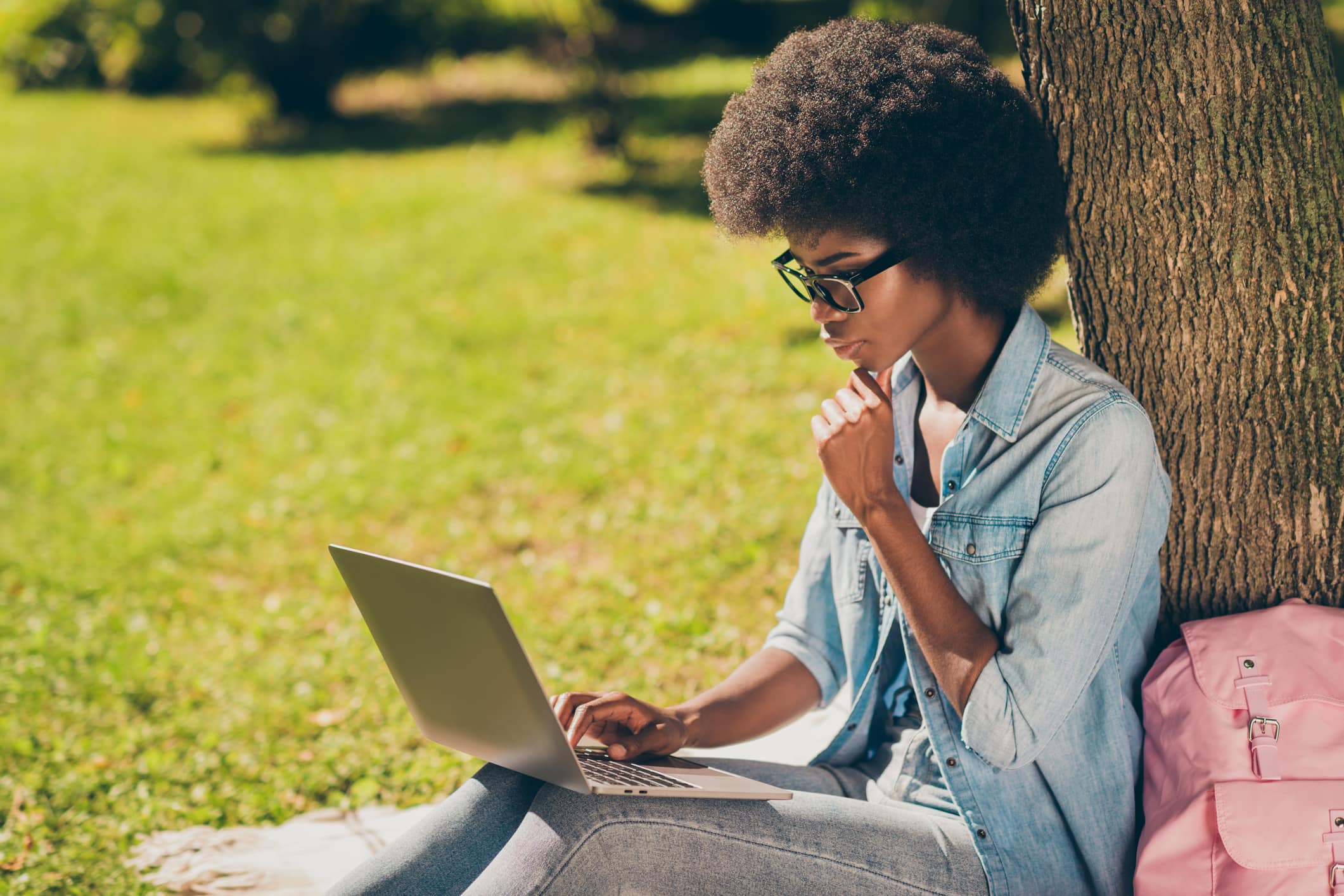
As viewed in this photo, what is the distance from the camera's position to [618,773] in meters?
2.23

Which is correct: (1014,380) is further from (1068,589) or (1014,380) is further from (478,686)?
(478,686)

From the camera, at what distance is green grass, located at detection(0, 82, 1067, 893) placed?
13.5 ft

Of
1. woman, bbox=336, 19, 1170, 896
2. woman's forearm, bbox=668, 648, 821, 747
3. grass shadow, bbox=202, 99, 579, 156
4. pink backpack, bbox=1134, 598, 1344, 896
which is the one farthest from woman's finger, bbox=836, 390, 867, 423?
grass shadow, bbox=202, 99, 579, 156

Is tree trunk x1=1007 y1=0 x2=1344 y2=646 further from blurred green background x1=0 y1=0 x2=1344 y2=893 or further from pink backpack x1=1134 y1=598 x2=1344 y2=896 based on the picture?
blurred green background x1=0 y1=0 x2=1344 y2=893

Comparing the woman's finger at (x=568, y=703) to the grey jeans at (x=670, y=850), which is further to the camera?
the woman's finger at (x=568, y=703)

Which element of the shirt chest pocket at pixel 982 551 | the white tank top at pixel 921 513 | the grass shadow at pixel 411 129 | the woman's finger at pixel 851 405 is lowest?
the grass shadow at pixel 411 129

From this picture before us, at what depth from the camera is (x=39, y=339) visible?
26.9ft

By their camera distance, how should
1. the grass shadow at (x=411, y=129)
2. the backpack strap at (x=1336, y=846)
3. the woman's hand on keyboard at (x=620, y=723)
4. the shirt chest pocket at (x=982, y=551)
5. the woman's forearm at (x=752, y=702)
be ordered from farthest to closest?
the grass shadow at (x=411, y=129)
the woman's forearm at (x=752, y=702)
the woman's hand on keyboard at (x=620, y=723)
the shirt chest pocket at (x=982, y=551)
the backpack strap at (x=1336, y=846)

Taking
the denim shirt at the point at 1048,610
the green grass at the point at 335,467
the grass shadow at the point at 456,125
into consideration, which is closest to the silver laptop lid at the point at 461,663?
the denim shirt at the point at 1048,610

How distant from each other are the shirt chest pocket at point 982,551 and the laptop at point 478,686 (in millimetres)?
518

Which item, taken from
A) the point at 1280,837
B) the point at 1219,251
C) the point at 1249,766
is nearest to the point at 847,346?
the point at 1219,251

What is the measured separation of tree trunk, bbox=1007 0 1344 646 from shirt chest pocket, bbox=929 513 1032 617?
600 mm

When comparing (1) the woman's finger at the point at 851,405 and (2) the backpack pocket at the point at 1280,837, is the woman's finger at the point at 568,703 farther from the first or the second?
(2) the backpack pocket at the point at 1280,837

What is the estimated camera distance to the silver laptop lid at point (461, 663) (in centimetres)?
198
